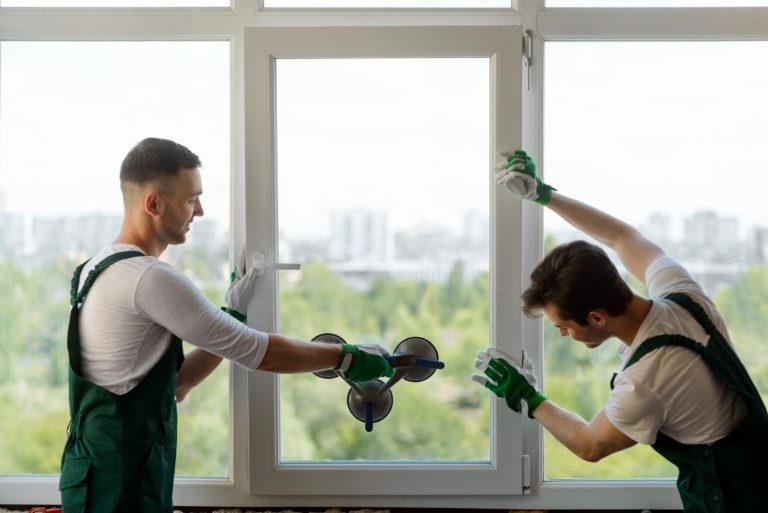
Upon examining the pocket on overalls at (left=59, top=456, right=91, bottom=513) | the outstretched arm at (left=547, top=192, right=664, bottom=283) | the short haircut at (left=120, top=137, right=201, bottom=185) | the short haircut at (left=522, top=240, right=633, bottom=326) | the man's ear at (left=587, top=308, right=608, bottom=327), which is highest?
the short haircut at (left=120, top=137, right=201, bottom=185)

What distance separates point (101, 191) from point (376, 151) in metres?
0.83

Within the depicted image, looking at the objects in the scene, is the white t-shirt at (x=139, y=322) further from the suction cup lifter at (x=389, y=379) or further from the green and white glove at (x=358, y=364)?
the suction cup lifter at (x=389, y=379)

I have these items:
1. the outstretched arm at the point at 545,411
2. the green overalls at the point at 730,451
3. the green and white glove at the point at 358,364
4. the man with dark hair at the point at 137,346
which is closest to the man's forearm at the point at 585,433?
the outstretched arm at the point at 545,411

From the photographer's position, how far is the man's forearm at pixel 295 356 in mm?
1688

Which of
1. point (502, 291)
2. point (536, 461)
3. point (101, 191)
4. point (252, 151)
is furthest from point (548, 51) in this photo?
point (101, 191)

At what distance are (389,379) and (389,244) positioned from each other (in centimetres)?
39

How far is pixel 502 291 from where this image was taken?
6.66 ft

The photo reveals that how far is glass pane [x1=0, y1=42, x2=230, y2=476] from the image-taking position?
2111mm

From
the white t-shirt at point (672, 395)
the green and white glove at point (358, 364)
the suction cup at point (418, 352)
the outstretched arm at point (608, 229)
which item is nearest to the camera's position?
the white t-shirt at point (672, 395)

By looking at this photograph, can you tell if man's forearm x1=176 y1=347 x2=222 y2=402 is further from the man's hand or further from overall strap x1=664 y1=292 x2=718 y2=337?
overall strap x1=664 y1=292 x2=718 y2=337

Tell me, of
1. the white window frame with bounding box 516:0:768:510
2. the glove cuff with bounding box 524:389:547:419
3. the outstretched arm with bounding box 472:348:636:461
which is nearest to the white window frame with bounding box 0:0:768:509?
the white window frame with bounding box 516:0:768:510

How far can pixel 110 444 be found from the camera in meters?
1.56

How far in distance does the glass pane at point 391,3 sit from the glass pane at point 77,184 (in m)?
0.23

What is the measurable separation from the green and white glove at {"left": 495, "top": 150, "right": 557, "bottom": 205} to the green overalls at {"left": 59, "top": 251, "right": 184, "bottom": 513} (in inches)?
39.3
